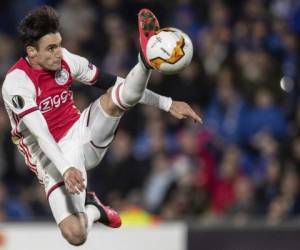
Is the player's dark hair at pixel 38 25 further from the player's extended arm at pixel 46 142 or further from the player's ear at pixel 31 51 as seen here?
the player's extended arm at pixel 46 142

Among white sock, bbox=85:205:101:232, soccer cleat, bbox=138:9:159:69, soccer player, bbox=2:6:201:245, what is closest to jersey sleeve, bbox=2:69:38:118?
soccer player, bbox=2:6:201:245

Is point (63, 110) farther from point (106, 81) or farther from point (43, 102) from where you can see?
point (106, 81)

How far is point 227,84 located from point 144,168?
3.91ft

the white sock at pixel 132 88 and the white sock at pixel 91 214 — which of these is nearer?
the white sock at pixel 132 88

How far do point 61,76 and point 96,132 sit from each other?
0.47m

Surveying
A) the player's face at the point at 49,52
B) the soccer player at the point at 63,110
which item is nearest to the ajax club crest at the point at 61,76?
the soccer player at the point at 63,110

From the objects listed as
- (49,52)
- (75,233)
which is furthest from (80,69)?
(75,233)

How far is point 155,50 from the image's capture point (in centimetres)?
662

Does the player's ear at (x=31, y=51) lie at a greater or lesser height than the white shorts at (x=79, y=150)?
greater

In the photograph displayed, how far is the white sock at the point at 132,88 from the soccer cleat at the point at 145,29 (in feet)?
0.27

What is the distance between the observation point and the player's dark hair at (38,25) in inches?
266

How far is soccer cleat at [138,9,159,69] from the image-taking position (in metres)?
6.70

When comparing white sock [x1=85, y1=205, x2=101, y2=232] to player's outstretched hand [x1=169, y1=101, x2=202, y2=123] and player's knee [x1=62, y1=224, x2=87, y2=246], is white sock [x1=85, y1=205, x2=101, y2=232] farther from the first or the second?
player's outstretched hand [x1=169, y1=101, x2=202, y2=123]

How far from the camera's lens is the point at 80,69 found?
7180mm
